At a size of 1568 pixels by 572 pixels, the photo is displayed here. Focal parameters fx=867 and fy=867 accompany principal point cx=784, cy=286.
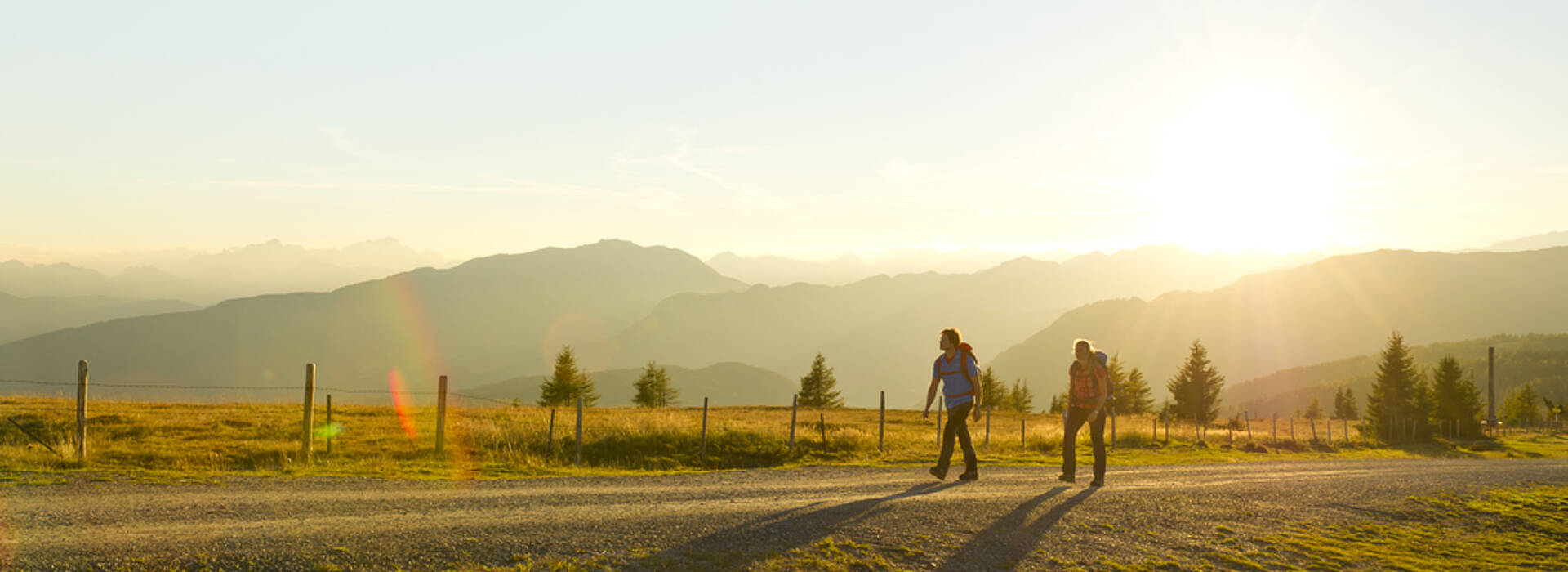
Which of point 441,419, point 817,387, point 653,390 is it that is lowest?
point 653,390

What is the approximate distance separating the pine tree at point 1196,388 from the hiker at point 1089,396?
70703mm

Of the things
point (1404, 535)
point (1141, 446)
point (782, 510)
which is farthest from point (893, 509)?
point (1141, 446)

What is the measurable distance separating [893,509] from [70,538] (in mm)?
8572

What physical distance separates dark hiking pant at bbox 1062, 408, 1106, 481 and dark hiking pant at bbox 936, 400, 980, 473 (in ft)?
4.94

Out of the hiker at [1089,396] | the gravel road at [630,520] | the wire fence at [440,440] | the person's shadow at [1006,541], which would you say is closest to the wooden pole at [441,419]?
the wire fence at [440,440]

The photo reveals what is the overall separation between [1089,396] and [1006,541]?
4624 millimetres

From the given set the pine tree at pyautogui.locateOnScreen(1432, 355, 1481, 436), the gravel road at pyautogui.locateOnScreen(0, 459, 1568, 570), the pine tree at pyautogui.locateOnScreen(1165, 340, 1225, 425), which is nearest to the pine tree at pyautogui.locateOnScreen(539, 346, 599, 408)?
the gravel road at pyautogui.locateOnScreen(0, 459, 1568, 570)

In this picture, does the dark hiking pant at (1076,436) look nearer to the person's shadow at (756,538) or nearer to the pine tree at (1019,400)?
the person's shadow at (756,538)

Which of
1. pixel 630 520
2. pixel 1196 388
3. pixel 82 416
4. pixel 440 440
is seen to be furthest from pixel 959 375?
pixel 1196 388

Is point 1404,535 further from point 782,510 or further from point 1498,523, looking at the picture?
point 782,510

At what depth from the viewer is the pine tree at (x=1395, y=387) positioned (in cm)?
6084

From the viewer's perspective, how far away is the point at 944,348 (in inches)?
527

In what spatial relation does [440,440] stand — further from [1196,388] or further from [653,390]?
[1196,388]

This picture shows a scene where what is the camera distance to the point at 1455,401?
6081cm
